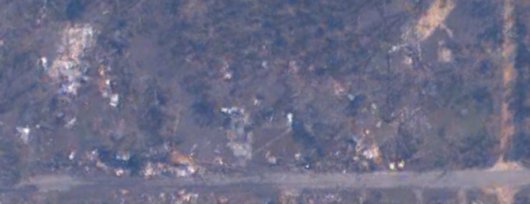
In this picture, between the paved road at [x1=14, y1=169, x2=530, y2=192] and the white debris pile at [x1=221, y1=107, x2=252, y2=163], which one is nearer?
the paved road at [x1=14, y1=169, x2=530, y2=192]

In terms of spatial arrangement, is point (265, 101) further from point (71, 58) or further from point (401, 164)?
point (71, 58)

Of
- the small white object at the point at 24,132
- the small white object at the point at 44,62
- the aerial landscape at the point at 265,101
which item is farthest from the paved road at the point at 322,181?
the small white object at the point at 44,62

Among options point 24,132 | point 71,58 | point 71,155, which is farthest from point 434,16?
point 24,132

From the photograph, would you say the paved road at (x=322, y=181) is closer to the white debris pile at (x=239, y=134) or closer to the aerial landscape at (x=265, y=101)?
the aerial landscape at (x=265, y=101)

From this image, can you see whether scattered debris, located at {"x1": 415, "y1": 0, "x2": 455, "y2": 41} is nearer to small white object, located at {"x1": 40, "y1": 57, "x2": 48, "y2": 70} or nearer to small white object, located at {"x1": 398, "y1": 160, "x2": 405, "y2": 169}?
small white object, located at {"x1": 398, "y1": 160, "x2": 405, "y2": 169}

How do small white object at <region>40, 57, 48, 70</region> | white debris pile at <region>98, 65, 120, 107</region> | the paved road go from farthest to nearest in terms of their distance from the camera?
small white object at <region>40, 57, 48, 70</region>, white debris pile at <region>98, 65, 120, 107</region>, the paved road

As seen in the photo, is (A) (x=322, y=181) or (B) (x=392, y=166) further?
(A) (x=322, y=181)

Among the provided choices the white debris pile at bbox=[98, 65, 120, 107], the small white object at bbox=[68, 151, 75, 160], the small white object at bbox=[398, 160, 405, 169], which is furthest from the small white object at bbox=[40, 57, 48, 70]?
the small white object at bbox=[398, 160, 405, 169]
